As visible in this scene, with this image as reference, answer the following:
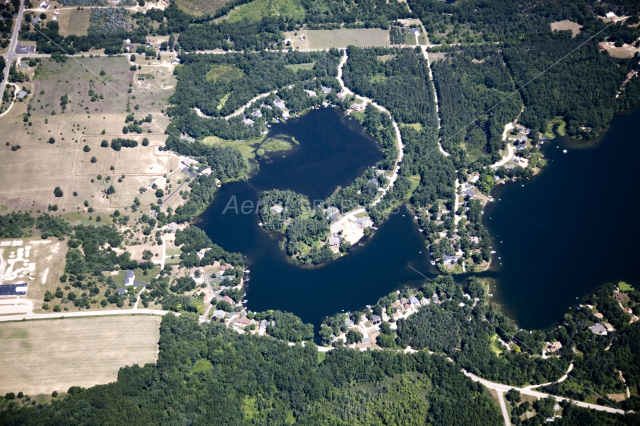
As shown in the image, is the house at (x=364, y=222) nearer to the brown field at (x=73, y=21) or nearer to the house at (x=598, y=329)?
the house at (x=598, y=329)

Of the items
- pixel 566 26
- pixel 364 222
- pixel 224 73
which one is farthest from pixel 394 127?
pixel 566 26

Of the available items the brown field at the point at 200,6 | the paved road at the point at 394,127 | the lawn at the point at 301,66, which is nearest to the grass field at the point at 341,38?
the paved road at the point at 394,127

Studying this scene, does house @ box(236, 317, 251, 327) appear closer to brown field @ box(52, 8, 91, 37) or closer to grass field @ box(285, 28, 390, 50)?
grass field @ box(285, 28, 390, 50)

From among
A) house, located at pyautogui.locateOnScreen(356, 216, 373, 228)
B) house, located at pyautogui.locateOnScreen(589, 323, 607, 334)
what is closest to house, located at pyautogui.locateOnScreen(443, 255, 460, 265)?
house, located at pyautogui.locateOnScreen(356, 216, 373, 228)

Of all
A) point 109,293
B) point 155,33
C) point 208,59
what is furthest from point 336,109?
point 109,293

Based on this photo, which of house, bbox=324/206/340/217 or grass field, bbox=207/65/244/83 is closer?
house, bbox=324/206/340/217

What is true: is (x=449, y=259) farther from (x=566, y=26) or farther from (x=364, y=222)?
(x=566, y=26)
